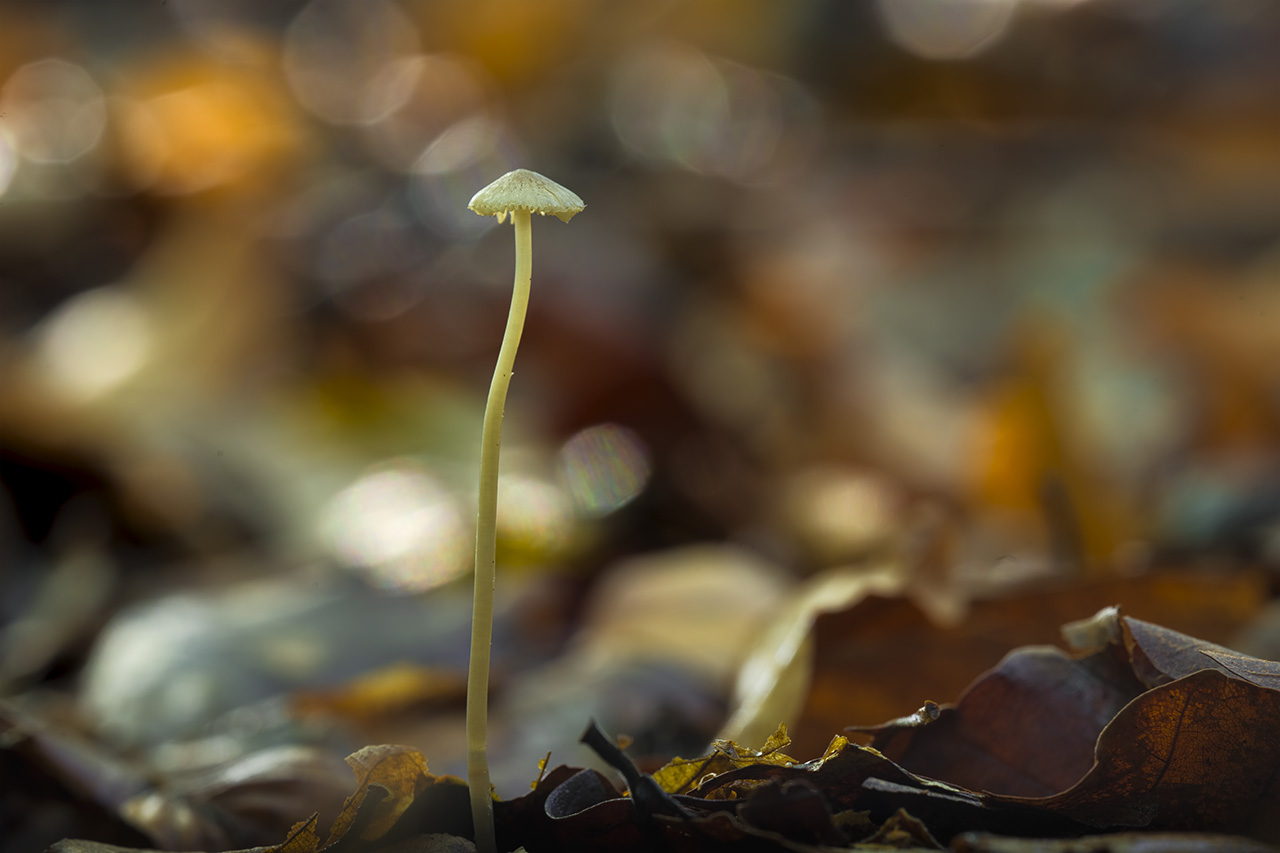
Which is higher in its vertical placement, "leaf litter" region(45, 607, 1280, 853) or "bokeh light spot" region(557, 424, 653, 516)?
"bokeh light spot" region(557, 424, 653, 516)

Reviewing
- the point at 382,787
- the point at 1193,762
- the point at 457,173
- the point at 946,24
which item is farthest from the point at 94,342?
the point at 946,24

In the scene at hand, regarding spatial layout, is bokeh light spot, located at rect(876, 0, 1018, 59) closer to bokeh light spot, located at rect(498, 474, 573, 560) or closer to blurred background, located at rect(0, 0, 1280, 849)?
blurred background, located at rect(0, 0, 1280, 849)

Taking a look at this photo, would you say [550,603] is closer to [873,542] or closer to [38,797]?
[873,542]

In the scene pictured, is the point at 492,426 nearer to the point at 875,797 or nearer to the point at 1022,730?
the point at 875,797

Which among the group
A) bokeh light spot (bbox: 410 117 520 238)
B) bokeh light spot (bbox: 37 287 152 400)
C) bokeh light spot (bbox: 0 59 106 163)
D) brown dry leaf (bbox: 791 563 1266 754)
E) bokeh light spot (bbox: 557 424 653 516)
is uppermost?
bokeh light spot (bbox: 0 59 106 163)

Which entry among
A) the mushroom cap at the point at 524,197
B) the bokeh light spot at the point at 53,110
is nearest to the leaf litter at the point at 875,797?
the mushroom cap at the point at 524,197

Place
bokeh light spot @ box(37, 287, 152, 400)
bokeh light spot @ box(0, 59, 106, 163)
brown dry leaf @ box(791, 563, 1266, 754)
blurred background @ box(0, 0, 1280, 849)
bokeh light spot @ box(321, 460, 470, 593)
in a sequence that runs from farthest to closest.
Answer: bokeh light spot @ box(0, 59, 106, 163) < bokeh light spot @ box(37, 287, 152, 400) < bokeh light spot @ box(321, 460, 470, 593) < blurred background @ box(0, 0, 1280, 849) < brown dry leaf @ box(791, 563, 1266, 754)

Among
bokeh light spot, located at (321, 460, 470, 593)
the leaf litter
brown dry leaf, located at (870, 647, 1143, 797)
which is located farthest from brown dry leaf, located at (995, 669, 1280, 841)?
bokeh light spot, located at (321, 460, 470, 593)
